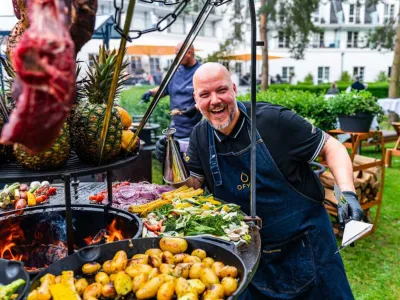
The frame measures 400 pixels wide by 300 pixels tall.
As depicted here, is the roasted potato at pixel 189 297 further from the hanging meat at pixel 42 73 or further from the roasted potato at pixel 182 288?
the hanging meat at pixel 42 73

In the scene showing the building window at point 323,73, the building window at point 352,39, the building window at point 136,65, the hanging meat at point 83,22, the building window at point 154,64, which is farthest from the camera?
the building window at point 352,39

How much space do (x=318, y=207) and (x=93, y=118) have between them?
1523 millimetres

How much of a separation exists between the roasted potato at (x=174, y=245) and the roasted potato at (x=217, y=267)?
0.18 m

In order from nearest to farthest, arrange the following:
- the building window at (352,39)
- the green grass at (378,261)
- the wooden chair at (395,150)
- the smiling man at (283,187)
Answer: the smiling man at (283,187), the green grass at (378,261), the wooden chair at (395,150), the building window at (352,39)

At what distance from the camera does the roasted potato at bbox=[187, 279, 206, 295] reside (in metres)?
1.31

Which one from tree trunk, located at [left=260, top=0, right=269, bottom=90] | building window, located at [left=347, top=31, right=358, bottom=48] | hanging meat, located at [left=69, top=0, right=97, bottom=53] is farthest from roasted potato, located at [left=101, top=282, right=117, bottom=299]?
building window, located at [left=347, top=31, right=358, bottom=48]

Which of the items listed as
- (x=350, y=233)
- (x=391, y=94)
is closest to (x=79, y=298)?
(x=350, y=233)

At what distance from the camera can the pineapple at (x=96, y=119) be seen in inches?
64.0

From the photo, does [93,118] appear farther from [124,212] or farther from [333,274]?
[333,274]

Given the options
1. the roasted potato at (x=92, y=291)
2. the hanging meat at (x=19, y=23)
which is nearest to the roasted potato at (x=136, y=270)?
the roasted potato at (x=92, y=291)

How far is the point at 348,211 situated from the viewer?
206cm

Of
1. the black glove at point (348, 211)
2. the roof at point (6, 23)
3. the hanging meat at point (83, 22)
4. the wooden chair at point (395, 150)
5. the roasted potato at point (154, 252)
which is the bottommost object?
the wooden chair at point (395, 150)

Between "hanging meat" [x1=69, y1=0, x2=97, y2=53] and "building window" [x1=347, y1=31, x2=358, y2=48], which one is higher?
"building window" [x1=347, y1=31, x2=358, y2=48]

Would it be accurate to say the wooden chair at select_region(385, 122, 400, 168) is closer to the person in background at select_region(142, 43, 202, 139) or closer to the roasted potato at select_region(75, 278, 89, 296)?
the person in background at select_region(142, 43, 202, 139)
